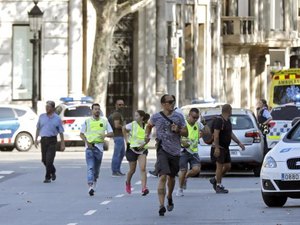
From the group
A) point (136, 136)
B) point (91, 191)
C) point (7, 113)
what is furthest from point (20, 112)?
point (91, 191)

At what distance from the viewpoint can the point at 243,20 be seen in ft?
208

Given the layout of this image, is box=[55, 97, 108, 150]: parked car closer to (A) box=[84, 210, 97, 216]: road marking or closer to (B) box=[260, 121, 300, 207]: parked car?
(A) box=[84, 210, 97, 216]: road marking

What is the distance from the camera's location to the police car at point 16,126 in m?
41.2

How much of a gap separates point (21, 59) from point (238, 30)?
17073mm

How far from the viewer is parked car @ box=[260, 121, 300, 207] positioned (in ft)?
64.2

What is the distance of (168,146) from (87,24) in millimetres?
30865

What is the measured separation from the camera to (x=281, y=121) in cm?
3281

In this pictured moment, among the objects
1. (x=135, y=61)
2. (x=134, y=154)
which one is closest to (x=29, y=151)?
(x=135, y=61)

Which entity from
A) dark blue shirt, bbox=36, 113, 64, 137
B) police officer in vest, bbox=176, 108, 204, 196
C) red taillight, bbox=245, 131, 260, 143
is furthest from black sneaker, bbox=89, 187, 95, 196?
red taillight, bbox=245, 131, 260, 143

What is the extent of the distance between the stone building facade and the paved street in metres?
17.1

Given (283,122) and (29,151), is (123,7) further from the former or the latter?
(283,122)

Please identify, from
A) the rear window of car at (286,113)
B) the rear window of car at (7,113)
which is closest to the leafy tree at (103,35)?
the rear window of car at (7,113)

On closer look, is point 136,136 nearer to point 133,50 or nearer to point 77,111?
point 77,111

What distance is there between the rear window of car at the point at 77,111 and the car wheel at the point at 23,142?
140cm
